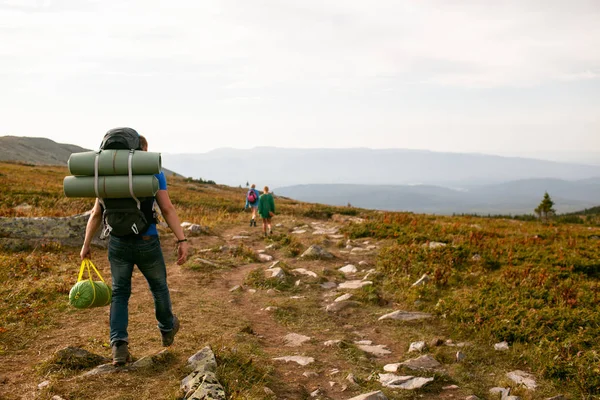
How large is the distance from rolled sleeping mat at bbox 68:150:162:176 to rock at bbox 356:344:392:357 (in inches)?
175

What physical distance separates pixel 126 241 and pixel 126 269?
396mm

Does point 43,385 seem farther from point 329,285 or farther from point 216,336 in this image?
point 329,285

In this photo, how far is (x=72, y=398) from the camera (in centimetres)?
447

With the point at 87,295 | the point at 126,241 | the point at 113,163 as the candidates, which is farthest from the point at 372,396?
the point at 113,163

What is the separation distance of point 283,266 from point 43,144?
17720 centimetres

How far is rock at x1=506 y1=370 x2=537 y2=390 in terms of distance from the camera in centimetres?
578

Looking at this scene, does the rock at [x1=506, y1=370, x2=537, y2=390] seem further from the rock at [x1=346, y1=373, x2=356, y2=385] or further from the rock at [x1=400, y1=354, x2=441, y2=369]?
the rock at [x1=346, y1=373, x2=356, y2=385]

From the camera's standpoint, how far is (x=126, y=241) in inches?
217

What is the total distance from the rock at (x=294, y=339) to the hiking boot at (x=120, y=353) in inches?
106

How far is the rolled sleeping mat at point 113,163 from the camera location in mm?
5207

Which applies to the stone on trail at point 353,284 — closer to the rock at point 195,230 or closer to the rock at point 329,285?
the rock at point 329,285

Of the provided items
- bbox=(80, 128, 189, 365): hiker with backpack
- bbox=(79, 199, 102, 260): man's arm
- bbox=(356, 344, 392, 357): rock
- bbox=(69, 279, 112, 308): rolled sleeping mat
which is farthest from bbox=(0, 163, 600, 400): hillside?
bbox=(79, 199, 102, 260): man's arm

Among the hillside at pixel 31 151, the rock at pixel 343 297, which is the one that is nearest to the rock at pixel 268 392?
the rock at pixel 343 297

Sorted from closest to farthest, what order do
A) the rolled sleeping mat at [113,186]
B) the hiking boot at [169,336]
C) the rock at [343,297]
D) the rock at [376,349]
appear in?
the rolled sleeping mat at [113,186]
the hiking boot at [169,336]
the rock at [376,349]
the rock at [343,297]
